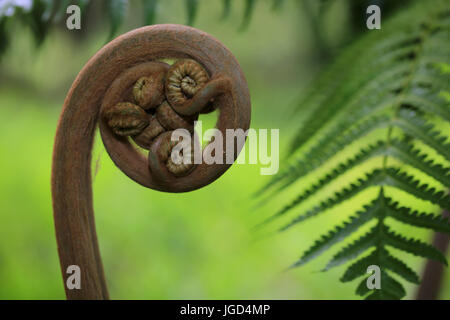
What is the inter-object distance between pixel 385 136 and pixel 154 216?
1.11m

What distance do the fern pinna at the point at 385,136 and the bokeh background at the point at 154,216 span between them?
1.18 feet

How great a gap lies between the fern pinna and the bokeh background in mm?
359

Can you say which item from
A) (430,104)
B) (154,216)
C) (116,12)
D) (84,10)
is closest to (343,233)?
(430,104)

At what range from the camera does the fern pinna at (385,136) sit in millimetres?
543

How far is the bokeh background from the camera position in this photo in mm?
1490

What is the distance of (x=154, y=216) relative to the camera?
173cm

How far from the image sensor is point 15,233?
65.6 inches

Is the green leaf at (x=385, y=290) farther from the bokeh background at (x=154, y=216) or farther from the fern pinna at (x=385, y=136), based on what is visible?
the bokeh background at (x=154, y=216)

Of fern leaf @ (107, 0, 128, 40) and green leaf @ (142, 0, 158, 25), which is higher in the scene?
green leaf @ (142, 0, 158, 25)

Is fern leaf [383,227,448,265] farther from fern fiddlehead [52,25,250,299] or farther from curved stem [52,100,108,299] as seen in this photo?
curved stem [52,100,108,299]

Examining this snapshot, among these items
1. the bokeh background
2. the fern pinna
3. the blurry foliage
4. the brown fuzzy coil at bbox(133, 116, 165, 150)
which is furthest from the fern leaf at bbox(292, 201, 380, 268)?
the bokeh background
